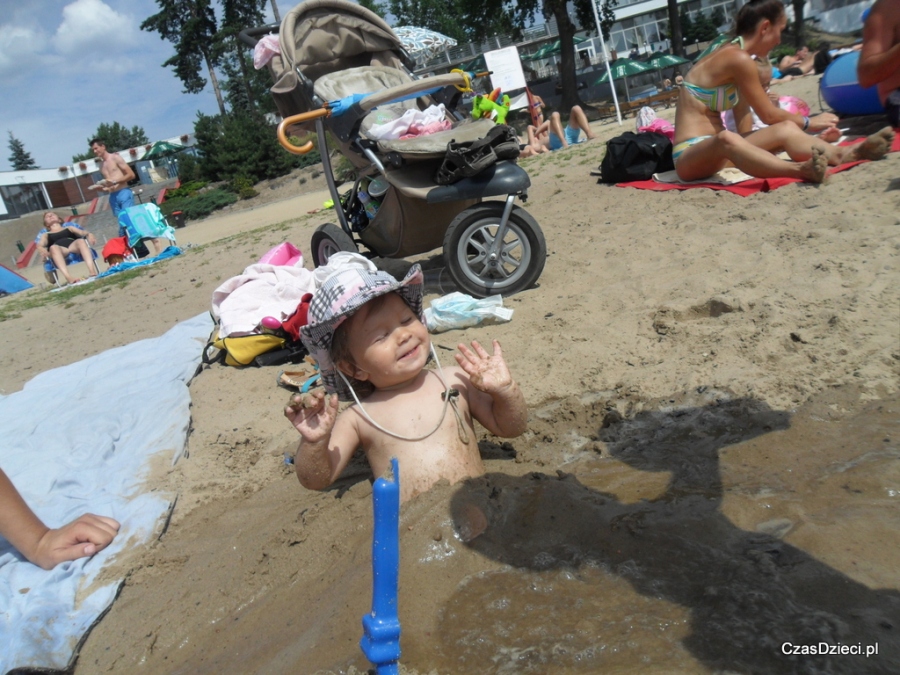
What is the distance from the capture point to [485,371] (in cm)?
231

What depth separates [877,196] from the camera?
414 cm

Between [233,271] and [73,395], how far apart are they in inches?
146

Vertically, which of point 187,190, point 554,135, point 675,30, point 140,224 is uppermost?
point 675,30

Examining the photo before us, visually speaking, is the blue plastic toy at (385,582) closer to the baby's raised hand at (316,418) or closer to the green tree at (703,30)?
the baby's raised hand at (316,418)

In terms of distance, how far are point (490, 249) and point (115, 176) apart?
9.67 meters

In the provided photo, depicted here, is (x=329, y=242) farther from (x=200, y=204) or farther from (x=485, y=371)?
(x=200, y=204)

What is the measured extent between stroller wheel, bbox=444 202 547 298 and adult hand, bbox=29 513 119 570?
2480 mm

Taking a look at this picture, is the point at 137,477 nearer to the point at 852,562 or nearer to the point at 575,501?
the point at 575,501

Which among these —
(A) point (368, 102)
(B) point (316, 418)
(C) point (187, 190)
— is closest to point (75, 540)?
(B) point (316, 418)

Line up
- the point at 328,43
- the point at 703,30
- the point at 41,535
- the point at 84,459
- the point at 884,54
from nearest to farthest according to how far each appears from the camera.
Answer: the point at 41,535 → the point at 84,459 → the point at 884,54 → the point at 328,43 → the point at 703,30

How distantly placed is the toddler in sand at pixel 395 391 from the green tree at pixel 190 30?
159 feet

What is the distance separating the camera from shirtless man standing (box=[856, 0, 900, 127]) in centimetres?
525

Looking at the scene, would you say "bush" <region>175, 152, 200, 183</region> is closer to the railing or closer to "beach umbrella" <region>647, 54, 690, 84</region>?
the railing

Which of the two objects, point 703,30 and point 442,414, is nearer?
point 442,414
